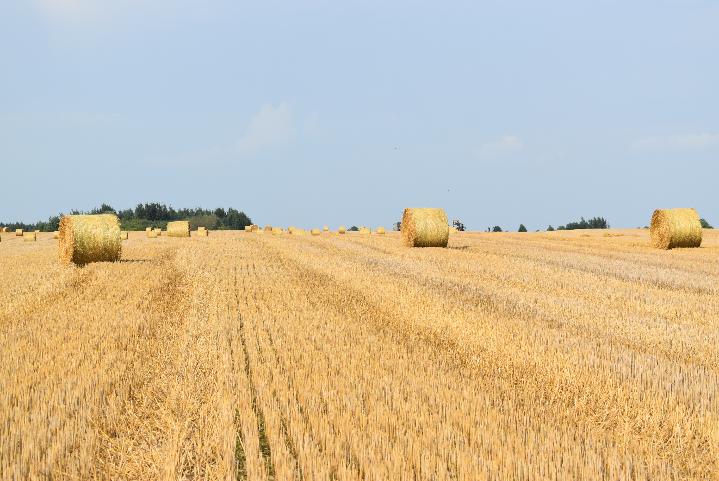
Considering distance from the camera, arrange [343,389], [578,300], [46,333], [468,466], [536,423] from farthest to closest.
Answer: [578,300], [46,333], [343,389], [536,423], [468,466]

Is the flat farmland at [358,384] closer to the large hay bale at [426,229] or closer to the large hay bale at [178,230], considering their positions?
the large hay bale at [426,229]

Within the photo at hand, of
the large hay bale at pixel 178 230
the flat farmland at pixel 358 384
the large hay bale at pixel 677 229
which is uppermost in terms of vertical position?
the large hay bale at pixel 178 230

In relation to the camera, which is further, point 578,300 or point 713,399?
point 578,300

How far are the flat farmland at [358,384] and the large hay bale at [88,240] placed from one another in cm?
540

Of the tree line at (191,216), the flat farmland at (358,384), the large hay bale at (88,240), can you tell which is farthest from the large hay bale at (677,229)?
the tree line at (191,216)

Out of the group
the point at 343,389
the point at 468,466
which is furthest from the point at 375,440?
the point at 343,389

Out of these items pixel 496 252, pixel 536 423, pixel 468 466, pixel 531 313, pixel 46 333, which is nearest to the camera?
pixel 468 466

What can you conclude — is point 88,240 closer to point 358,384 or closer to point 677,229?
point 358,384

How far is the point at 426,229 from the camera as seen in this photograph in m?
22.7

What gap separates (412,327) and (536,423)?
3.58 metres

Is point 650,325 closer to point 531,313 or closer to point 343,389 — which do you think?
point 531,313

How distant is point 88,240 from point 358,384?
13.4m

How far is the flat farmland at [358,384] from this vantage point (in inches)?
146

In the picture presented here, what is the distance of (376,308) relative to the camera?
30.2ft
